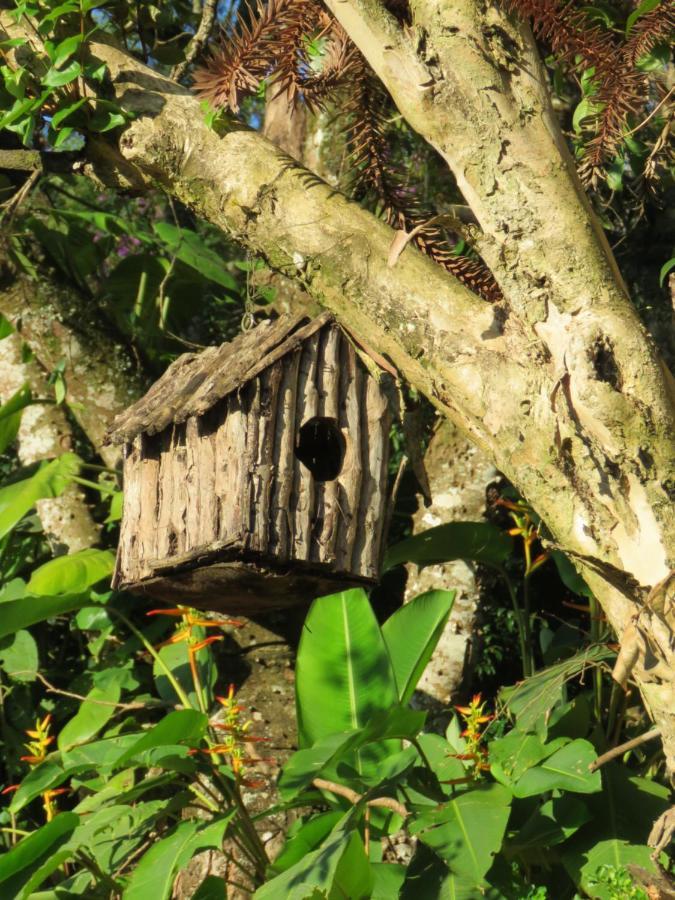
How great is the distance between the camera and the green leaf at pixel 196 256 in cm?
344

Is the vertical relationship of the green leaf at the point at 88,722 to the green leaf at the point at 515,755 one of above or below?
below

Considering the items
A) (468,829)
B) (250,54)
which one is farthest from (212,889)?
(250,54)

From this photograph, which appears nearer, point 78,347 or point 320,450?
point 320,450

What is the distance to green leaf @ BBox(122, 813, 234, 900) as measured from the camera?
2.25 metres

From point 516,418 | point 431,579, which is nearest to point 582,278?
point 516,418

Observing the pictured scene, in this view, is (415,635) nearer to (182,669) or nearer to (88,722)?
(182,669)

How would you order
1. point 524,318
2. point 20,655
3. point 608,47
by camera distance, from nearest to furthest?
point 524,318 < point 608,47 < point 20,655

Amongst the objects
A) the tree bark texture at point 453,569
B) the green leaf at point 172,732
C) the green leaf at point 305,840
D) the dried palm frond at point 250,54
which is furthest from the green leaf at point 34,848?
the dried palm frond at point 250,54

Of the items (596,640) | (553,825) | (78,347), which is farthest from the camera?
(78,347)

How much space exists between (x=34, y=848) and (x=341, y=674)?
A: 0.82 metres

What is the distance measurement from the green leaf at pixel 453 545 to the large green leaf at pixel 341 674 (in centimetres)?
16

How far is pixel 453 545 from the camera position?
2.77 m

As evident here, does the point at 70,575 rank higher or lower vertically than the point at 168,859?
lower

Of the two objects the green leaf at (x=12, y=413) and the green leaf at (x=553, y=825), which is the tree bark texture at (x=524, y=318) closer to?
the green leaf at (x=553, y=825)
